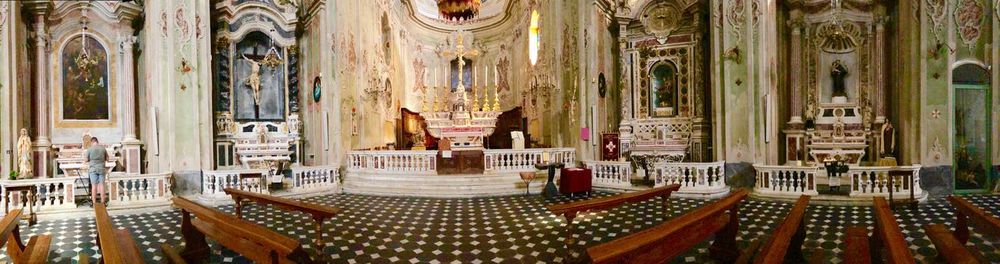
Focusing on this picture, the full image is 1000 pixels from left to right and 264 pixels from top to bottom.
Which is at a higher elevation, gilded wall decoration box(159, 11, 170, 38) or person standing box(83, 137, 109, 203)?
gilded wall decoration box(159, 11, 170, 38)

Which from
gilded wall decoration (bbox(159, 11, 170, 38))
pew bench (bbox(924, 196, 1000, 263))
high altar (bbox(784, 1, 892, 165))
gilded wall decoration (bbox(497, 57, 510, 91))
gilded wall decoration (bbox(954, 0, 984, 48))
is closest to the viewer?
pew bench (bbox(924, 196, 1000, 263))

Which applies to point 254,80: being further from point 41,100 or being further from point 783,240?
point 783,240

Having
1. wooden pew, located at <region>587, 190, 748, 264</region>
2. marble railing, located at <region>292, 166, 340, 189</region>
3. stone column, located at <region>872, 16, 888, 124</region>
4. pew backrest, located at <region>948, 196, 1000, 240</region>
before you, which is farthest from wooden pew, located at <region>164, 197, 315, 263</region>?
stone column, located at <region>872, 16, 888, 124</region>

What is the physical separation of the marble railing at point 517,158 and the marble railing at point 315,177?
12.3 feet

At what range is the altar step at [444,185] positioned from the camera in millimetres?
10172

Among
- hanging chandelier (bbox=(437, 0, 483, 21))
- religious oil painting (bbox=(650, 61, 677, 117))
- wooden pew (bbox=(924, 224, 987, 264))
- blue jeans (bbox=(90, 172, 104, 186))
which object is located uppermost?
hanging chandelier (bbox=(437, 0, 483, 21))

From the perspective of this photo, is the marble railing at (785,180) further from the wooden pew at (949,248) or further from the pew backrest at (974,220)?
the wooden pew at (949,248)

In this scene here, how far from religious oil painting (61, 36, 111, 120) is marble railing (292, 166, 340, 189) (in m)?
5.03

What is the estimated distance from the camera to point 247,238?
150 inches

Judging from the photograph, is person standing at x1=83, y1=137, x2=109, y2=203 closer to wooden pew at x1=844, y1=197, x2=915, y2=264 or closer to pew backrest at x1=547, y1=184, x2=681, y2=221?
pew backrest at x1=547, y1=184, x2=681, y2=221

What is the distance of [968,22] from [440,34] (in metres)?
16.7

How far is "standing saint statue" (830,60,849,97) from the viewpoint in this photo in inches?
465

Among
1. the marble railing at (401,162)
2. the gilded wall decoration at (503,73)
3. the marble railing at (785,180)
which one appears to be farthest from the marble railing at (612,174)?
the gilded wall decoration at (503,73)

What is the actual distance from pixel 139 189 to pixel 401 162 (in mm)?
5070
